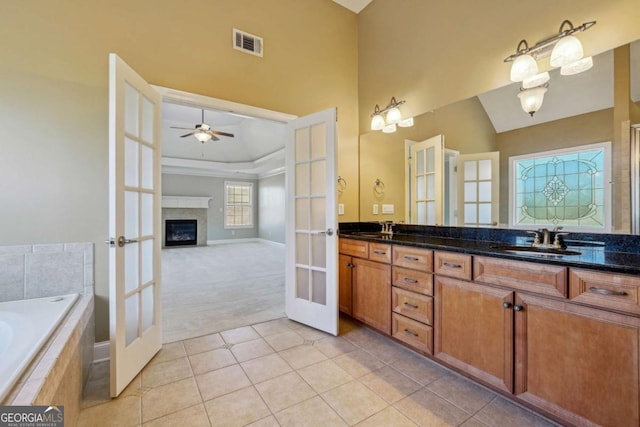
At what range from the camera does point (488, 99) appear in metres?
2.23

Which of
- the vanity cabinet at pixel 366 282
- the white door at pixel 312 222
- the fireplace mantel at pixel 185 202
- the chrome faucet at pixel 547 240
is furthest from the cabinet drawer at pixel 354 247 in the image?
the fireplace mantel at pixel 185 202

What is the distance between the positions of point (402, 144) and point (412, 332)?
190cm

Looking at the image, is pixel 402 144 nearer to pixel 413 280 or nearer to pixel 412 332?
pixel 413 280

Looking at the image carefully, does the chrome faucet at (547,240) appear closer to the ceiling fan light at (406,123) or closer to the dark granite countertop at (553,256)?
the dark granite countertop at (553,256)

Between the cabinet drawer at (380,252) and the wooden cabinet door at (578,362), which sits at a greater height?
the cabinet drawer at (380,252)

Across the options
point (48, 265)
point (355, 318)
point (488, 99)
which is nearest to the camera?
point (48, 265)

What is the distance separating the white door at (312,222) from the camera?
2.51m

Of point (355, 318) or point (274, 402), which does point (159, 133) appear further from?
point (355, 318)

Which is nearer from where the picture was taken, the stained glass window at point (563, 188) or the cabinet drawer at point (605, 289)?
the cabinet drawer at point (605, 289)

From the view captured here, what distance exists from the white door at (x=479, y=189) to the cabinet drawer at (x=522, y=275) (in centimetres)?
72

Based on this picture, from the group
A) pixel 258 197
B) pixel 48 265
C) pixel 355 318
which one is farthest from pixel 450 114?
pixel 258 197

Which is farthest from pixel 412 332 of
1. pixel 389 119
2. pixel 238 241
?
pixel 238 241

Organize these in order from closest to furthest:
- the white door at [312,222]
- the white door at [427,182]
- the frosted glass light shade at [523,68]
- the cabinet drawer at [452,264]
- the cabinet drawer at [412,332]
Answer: the cabinet drawer at [452,264]
the frosted glass light shade at [523,68]
the cabinet drawer at [412,332]
the white door at [312,222]
the white door at [427,182]

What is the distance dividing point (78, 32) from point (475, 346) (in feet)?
11.4
